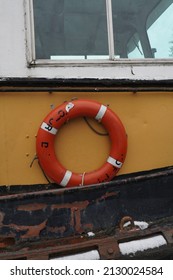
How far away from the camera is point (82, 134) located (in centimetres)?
267

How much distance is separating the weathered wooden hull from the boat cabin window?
94 centimetres

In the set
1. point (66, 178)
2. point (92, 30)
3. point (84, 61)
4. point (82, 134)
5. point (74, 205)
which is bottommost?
point (74, 205)

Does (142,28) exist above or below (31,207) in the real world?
above

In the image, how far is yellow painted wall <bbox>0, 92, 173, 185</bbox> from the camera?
2.58 m

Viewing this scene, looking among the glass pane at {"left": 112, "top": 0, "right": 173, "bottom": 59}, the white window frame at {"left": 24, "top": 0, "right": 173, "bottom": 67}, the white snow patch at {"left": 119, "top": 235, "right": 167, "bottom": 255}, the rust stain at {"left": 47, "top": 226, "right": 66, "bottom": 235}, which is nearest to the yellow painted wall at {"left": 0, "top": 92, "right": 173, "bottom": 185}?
the white window frame at {"left": 24, "top": 0, "right": 173, "bottom": 67}

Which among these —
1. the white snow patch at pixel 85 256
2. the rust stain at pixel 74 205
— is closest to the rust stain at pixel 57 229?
the rust stain at pixel 74 205

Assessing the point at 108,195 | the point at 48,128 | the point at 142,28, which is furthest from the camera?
the point at 142,28

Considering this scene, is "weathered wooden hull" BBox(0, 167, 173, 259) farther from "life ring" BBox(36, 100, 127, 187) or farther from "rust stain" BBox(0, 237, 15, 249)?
"life ring" BBox(36, 100, 127, 187)

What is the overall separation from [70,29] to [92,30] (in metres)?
0.15

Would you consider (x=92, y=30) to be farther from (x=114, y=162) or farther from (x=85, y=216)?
(x=85, y=216)

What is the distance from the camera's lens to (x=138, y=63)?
2775mm

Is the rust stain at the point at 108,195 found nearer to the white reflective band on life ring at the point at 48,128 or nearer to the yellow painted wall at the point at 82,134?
the yellow painted wall at the point at 82,134

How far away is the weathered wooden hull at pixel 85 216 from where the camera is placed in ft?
6.91

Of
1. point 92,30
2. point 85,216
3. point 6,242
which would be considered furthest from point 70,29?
point 6,242
